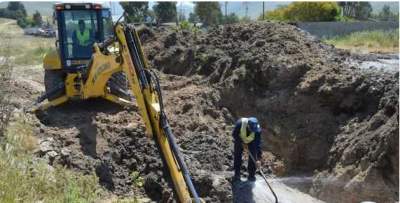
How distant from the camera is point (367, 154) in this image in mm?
9656

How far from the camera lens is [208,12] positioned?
151 ft

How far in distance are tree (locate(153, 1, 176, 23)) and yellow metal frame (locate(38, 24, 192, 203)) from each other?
31.3 m

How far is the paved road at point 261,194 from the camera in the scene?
9.17m

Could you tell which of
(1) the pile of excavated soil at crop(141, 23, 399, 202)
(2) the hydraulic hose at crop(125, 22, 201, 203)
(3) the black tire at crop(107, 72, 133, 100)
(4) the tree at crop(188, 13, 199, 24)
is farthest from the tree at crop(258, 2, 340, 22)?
(2) the hydraulic hose at crop(125, 22, 201, 203)

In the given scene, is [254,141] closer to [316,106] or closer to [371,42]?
[316,106]

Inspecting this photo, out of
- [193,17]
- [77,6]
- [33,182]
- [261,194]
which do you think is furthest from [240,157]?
[193,17]

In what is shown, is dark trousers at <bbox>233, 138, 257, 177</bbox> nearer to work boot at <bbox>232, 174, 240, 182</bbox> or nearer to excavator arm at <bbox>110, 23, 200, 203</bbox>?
work boot at <bbox>232, 174, 240, 182</bbox>

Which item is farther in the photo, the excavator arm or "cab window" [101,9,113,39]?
"cab window" [101,9,113,39]

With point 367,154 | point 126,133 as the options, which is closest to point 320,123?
point 367,154

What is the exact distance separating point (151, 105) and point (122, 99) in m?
4.07

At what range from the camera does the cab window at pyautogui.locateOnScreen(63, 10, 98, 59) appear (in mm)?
11969

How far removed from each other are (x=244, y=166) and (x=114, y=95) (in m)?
3.51

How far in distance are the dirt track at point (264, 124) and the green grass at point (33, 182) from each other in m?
1.32

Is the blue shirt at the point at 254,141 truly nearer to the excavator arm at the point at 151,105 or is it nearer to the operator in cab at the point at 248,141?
the operator in cab at the point at 248,141
